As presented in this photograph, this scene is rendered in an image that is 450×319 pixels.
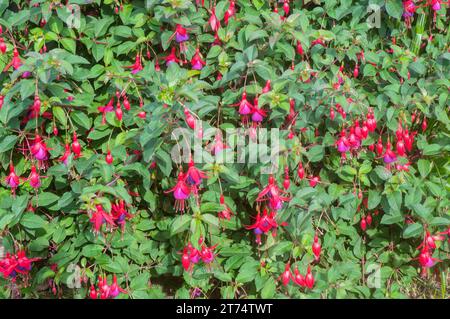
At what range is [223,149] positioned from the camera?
5.80ft

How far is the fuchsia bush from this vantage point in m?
1.84

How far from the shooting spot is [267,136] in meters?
1.91

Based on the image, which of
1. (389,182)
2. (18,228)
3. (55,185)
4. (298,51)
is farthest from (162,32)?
(389,182)

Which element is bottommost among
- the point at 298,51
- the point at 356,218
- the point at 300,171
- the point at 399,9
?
the point at 356,218

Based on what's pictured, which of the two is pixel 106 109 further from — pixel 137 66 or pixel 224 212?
pixel 224 212

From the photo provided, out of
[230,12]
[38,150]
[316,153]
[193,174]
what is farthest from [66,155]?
[316,153]

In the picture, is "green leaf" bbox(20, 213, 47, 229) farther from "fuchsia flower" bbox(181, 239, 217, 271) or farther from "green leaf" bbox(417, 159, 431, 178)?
"green leaf" bbox(417, 159, 431, 178)

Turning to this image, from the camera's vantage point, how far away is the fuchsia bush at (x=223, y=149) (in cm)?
184

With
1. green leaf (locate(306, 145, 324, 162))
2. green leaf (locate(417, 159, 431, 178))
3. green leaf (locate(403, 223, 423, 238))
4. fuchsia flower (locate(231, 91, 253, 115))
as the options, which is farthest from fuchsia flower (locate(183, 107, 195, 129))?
green leaf (locate(417, 159, 431, 178))

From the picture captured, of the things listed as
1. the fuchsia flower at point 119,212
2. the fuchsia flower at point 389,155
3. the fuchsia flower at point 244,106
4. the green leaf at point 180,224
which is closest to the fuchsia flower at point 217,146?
the fuchsia flower at point 244,106

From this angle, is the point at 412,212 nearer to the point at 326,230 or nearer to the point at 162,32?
the point at 326,230

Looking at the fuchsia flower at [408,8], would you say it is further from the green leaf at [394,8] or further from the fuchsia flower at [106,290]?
the fuchsia flower at [106,290]

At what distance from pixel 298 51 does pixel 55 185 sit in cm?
100

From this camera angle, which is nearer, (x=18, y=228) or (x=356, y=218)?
(x=18, y=228)
